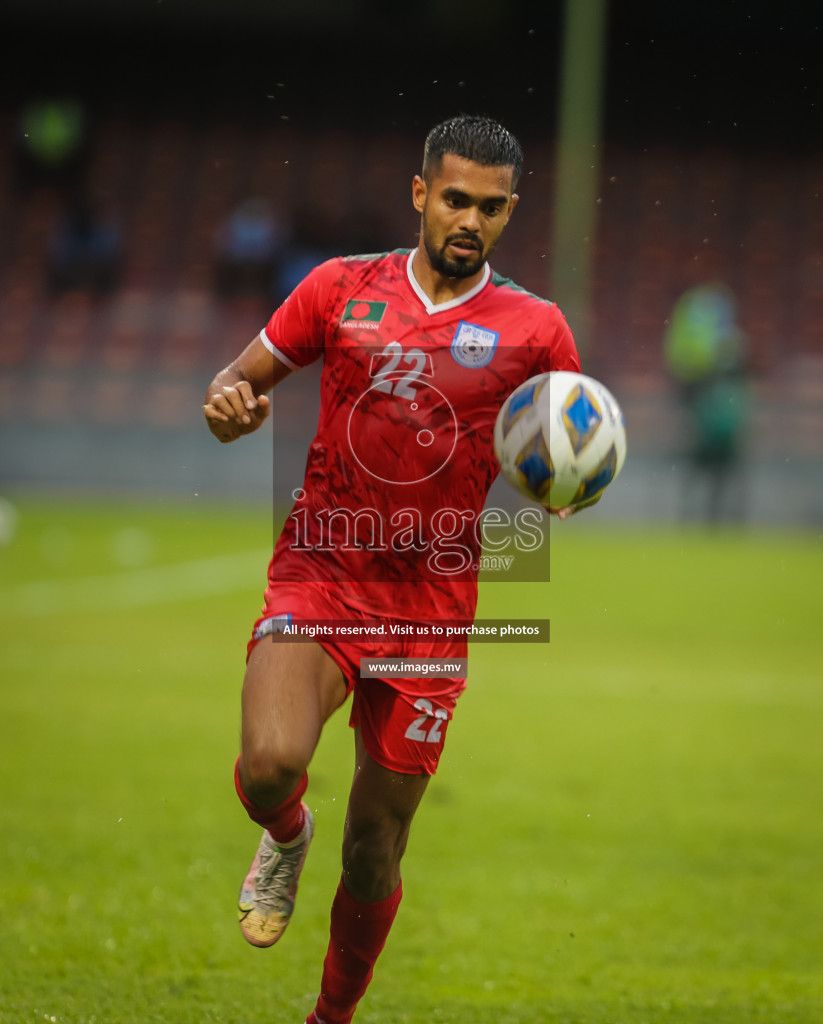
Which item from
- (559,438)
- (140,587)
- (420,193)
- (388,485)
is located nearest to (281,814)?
(388,485)

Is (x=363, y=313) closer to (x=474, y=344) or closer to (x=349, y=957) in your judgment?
(x=474, y=344)

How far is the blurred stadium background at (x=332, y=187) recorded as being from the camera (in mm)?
19688

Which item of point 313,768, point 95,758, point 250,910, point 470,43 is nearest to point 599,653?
point 313,768

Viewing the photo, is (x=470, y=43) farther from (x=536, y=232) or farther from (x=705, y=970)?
(x=705, y=970)

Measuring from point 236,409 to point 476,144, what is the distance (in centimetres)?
103

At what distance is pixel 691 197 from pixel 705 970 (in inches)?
796

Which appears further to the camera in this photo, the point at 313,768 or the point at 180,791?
the point at 313,768

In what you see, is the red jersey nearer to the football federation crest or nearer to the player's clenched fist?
the football federation crest

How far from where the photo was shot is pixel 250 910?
4023mm

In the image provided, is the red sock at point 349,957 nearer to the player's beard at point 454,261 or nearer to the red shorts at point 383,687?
the red shorts at point 383,687

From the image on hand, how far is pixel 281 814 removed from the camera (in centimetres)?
385

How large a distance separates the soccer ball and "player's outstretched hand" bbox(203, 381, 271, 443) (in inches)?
26.9

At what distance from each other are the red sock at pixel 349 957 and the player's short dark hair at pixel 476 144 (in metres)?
2.21

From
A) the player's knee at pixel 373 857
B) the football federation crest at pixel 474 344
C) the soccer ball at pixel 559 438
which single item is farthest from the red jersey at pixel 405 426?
the player's knee at pixel 373 857
